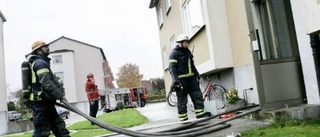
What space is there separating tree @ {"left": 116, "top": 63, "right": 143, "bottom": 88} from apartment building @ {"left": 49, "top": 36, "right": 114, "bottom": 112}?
28.2 ft

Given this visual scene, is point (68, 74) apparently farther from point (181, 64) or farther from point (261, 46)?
point (261, 46)

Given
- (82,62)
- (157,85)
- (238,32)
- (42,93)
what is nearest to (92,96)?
(238,32)

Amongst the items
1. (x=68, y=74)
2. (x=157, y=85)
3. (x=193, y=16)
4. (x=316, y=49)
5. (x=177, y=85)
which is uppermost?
(x=68, y=74)

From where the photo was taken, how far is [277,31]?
717 cm

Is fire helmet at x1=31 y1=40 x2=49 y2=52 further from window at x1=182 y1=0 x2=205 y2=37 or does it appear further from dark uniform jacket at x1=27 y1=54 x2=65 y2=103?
window at x1=182 y1=0 x2=205 y2=37

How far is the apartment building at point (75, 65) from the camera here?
185ft

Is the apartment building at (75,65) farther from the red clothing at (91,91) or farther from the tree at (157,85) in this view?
the red clothing at (91,91)

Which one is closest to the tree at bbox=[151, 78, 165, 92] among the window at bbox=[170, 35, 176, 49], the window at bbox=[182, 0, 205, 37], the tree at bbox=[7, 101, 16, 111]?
the tree at bbox=[7, 101, 16, 111]

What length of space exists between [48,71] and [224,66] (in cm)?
495

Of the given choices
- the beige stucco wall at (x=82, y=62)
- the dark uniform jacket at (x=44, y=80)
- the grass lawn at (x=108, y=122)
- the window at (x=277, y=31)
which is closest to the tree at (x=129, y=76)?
the beige stucco wall at (x=82, y=62)

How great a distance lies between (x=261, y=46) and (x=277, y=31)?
A: 0.55m

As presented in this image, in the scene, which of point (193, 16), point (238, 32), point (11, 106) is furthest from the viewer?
point (11, 106)

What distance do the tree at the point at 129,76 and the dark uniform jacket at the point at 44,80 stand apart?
6577cm

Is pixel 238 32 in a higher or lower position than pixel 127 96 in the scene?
higher
